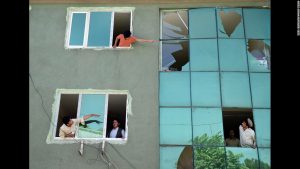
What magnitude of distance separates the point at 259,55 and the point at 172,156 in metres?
4.09

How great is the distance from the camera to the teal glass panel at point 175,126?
10.9m

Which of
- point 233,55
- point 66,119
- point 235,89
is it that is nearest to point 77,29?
point 66,119

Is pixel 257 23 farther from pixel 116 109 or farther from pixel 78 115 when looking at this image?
pixel 78 115

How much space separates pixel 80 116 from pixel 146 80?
2158mm

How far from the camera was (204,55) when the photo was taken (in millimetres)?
11984

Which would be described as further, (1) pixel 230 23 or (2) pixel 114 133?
(1) pixel 230 23

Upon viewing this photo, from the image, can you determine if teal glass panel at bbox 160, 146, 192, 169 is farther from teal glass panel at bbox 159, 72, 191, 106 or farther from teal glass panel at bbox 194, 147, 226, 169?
teal glass panel at bbox 159, 72, 191, 106

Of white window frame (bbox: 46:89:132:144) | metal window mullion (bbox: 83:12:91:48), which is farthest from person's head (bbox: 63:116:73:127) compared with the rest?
metal window mullion (bbox: 83:12:91:48)

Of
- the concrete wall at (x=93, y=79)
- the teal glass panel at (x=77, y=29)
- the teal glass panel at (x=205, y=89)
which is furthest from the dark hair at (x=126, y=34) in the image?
the teal glass panel at (x=205, y=89)

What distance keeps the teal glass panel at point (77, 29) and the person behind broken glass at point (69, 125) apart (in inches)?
A: 96.6

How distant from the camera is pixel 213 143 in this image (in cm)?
1081

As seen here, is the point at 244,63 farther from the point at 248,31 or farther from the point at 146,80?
the point at 146,80

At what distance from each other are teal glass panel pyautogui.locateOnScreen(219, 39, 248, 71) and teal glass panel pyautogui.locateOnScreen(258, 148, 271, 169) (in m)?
2.47

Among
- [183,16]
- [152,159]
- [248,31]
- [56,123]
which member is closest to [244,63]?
[248,31]
